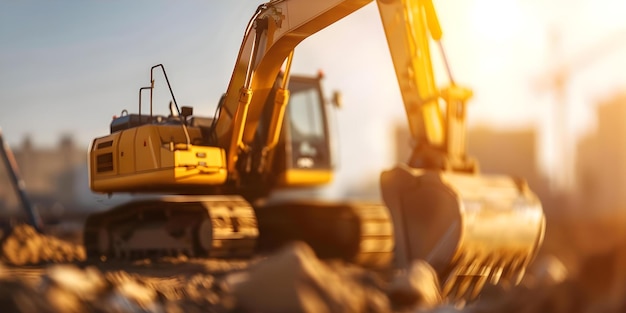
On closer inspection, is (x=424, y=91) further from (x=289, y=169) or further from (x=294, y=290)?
(x=294, y=290)

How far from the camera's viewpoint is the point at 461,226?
6363mm

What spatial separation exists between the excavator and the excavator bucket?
0.01 meters

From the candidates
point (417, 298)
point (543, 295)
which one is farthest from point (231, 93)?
point (543, 295)

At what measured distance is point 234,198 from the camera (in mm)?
8398

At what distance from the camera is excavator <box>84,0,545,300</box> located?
6680mm

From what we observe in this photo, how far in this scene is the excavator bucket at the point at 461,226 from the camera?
21.0 ft

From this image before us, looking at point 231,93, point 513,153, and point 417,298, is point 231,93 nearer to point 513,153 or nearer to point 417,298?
point 417,298

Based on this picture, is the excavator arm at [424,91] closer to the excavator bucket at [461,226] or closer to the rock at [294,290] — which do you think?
the excavator bucket at [461,226]

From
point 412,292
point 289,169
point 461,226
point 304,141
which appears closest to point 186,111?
point 289,169

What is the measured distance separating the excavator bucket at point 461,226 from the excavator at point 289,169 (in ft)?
0.03

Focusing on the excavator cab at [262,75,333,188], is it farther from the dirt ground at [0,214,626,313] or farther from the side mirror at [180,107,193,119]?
the dirt ground at [0,214,626,313]

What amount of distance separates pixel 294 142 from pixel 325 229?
138cm

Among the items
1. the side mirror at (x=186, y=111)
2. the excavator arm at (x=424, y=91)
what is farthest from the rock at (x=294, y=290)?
the excavator arm at (x=424, y=91)

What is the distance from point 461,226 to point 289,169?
2.53m
